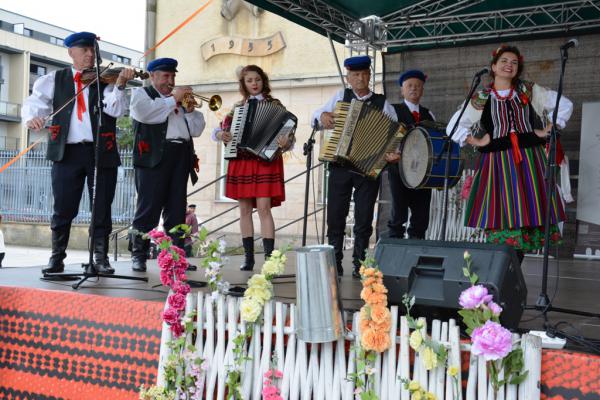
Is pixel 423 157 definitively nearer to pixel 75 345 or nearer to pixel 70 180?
pixel 70 180

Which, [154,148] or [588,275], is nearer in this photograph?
[154,148]

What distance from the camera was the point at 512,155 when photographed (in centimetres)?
362

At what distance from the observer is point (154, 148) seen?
181 inches

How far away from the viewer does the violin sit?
3973 mm

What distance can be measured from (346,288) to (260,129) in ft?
4.56

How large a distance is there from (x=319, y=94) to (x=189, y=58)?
12.5 ft

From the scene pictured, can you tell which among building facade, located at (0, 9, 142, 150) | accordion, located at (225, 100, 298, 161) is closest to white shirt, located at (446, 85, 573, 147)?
accordion, located at (225, 100, 298, 161)

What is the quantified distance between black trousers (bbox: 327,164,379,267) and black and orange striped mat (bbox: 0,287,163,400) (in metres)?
2.07

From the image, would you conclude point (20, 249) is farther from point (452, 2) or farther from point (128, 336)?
point (128, 336)

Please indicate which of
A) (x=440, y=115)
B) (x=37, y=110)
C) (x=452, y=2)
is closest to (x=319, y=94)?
(x=440, y=115)

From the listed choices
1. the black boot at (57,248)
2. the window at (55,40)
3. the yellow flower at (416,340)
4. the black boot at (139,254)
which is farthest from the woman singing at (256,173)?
the window at (55,40)

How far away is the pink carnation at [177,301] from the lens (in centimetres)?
270

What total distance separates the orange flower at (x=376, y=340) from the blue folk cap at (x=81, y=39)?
2816 millimetres

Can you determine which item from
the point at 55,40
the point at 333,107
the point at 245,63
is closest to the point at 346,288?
the point at 333,107
